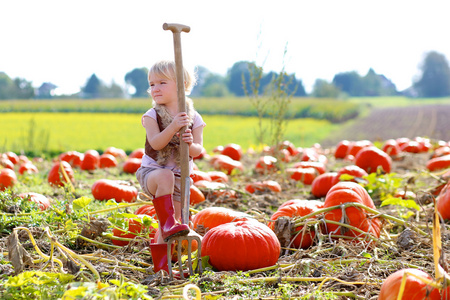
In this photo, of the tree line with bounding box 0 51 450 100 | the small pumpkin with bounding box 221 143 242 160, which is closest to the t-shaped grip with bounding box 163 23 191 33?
the small pumpkin with bounding box 221 143 242 160

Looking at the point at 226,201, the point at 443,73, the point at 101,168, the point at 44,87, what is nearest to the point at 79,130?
the point at 101,168

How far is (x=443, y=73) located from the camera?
407 feet

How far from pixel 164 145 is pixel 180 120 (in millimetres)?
215

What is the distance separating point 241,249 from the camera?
111 inches

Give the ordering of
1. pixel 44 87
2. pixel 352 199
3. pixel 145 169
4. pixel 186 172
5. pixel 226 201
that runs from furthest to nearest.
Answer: pixel 44 87 < pixel 226 201 < pixel 352 199 < pixel 145 169 < pixel 186 172

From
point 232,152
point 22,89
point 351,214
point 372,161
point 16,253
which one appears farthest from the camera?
point 22,89

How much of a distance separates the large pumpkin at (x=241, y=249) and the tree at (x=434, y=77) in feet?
431

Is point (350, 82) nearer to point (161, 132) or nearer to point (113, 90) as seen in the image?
point (113, 90)

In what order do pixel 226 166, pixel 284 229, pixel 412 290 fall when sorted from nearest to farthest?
pixel 412 290
pixel 284 229
pixel 226 166

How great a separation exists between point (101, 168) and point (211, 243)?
20.1 ft

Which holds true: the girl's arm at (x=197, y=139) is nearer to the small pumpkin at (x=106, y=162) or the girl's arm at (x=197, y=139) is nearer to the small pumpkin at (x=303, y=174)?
the small pumpkin at (x=303, y=174)

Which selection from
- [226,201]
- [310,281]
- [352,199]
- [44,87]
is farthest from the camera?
[44,87]

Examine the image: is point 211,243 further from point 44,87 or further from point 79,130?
point 44,87

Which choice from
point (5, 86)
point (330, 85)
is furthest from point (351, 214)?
point (330, 85)
